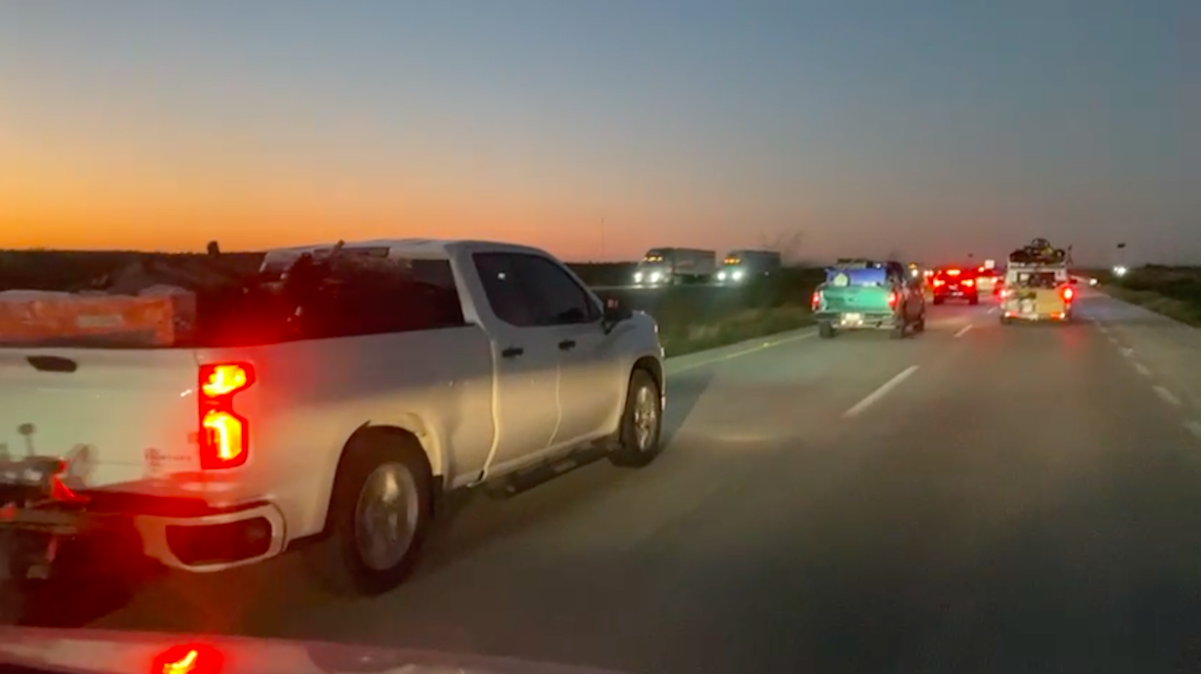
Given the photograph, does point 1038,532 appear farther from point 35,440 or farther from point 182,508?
point 35,440

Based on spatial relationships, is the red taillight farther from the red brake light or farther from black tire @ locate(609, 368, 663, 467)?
black tire @ locate(609, 368, 663, 467)

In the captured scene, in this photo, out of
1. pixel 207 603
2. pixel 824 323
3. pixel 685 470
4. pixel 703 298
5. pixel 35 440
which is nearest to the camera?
pixel 35 440

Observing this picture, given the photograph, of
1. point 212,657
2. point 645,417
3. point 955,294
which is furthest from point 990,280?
point 212,657

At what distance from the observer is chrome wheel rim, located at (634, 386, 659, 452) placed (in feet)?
38.6

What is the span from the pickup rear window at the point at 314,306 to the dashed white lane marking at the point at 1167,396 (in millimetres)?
12307

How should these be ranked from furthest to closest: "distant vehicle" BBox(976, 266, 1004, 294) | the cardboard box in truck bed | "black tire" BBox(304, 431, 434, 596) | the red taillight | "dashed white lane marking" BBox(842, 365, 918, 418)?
"distant vehicle" BBox(976, 266, 1004, 294)
"dashed white lane marking" BBox(842, 365, 918, 418)
"black tire" BBox(304, 431, 434, 596)
the cardboard box in truck bed
the red taillight

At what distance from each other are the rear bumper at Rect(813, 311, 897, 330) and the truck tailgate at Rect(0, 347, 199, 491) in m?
27.7

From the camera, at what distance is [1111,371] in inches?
926

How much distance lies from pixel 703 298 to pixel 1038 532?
161 ft

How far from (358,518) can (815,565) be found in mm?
2721

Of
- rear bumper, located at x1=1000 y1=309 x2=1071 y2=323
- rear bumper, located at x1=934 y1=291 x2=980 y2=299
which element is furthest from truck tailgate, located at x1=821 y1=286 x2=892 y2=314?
rear bumper, located at x1=934 y1=291 x2=980 y2=299

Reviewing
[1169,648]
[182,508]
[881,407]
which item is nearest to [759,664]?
[1169,648]

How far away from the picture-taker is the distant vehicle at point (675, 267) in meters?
81.9

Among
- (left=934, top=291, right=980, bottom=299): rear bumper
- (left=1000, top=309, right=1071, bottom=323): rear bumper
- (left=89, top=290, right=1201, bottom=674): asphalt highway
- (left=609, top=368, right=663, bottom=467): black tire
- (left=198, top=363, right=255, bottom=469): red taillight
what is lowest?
(left=934, top=291, right=980, bottom=299): rear bumper
